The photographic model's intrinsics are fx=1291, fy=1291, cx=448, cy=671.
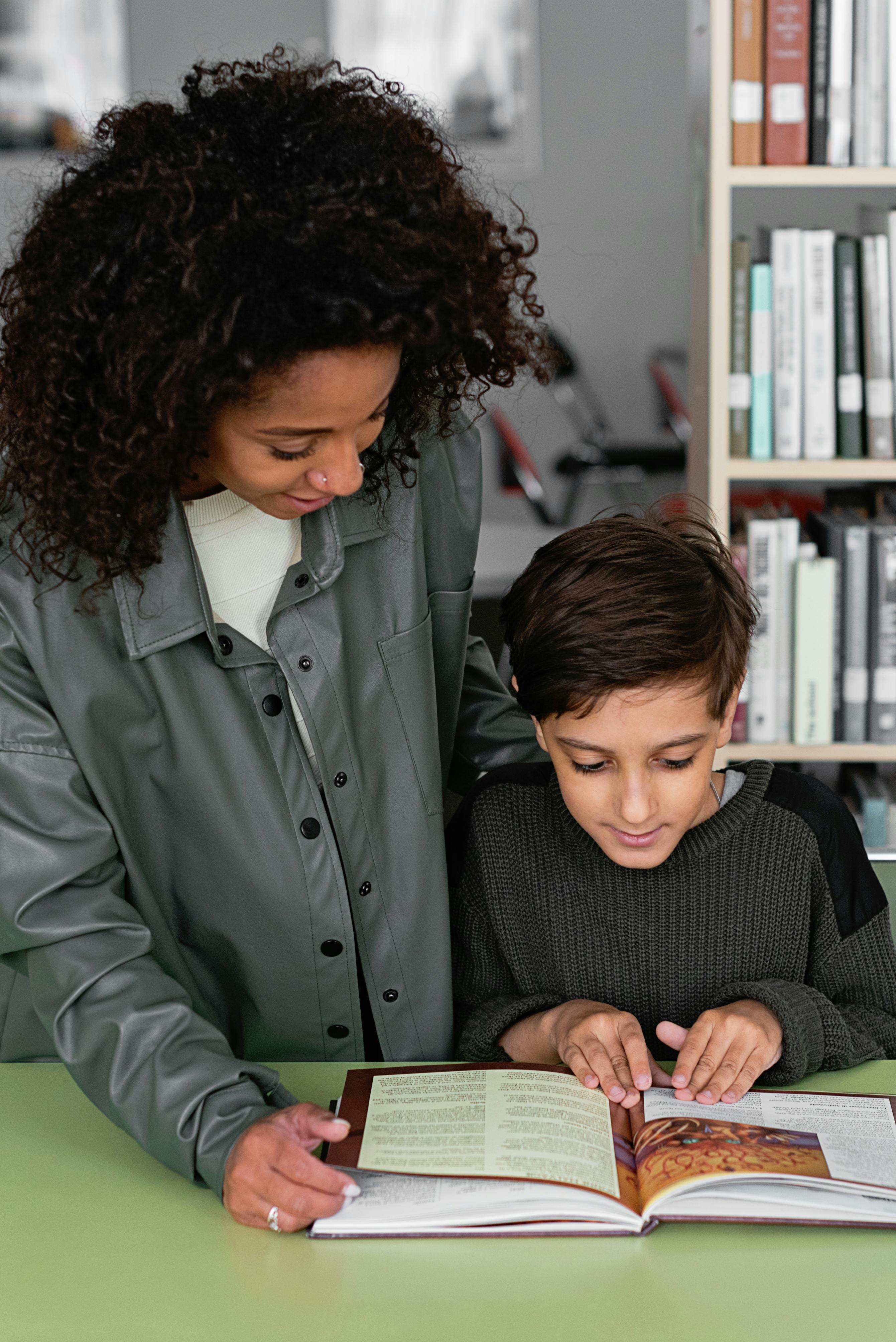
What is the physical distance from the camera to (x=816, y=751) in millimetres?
2283

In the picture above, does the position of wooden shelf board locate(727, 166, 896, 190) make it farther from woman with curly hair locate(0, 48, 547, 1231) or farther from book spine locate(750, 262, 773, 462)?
woman with curly hair locate(0, 48, 547, 1231)

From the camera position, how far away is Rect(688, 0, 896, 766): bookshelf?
207 centimetres

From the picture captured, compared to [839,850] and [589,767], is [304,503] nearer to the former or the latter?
[589,767]

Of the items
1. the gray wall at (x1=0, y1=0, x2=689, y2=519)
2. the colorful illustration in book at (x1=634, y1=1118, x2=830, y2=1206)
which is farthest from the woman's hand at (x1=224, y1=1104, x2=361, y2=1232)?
the gray wall at (x1=0, y1=0, x2=689, y2=519)

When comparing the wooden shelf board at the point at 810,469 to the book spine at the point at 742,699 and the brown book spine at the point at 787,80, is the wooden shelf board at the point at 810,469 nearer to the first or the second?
the book spine at the point at 742,699

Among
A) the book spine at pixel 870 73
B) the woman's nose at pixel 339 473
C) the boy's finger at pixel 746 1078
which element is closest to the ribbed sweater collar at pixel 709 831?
the boy's finger at pixel 746 1078

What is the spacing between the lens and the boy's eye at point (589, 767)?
1201 millimetres

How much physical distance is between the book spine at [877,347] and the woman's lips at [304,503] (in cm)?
146

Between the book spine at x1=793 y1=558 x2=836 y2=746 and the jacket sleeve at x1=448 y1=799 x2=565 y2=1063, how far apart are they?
1059mm

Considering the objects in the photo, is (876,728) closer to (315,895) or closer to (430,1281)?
(315,895)

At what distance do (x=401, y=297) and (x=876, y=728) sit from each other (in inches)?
64.2

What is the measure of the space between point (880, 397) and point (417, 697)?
1.30m

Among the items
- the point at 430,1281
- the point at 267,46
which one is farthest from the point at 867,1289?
the point at 267,46

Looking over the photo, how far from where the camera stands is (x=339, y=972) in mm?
1199
